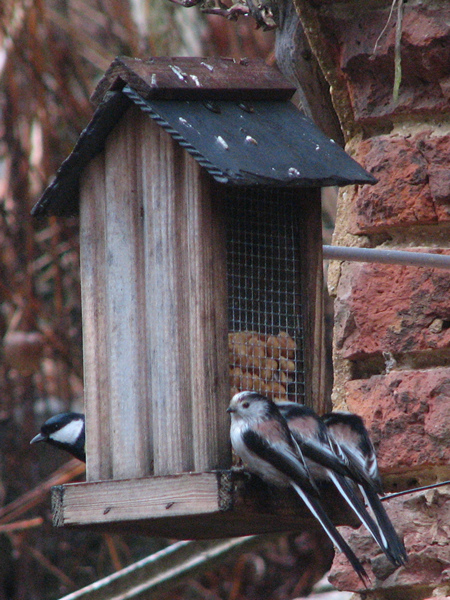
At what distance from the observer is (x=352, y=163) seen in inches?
74.1

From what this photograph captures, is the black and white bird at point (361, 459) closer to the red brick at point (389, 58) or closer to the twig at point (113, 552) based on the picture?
the red brick at point (389, 58)

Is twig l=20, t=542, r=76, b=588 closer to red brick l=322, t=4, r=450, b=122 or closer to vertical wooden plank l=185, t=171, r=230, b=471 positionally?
vertical wooden plank l=185, t=171, r=230, b=471

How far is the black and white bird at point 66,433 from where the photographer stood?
335 centimetres

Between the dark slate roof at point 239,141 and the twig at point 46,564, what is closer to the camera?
the dark slate roof at point 239,141

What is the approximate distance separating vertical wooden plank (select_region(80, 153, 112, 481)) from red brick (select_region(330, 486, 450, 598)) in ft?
1.82

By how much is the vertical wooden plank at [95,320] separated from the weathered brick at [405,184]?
1.86 feet

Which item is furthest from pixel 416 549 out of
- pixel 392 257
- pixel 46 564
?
pixel 46 564

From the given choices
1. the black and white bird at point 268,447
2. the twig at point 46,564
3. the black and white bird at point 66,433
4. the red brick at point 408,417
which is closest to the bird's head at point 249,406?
the black and white bird at point 268,447

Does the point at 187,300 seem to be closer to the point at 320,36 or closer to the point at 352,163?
the point at 352,163

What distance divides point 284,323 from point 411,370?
278 millimetres

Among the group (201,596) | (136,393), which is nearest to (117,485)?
(136,393)

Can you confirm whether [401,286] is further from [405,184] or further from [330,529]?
[330,529]

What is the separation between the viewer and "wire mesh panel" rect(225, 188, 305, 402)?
1955 millimetres

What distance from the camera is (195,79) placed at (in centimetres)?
195
